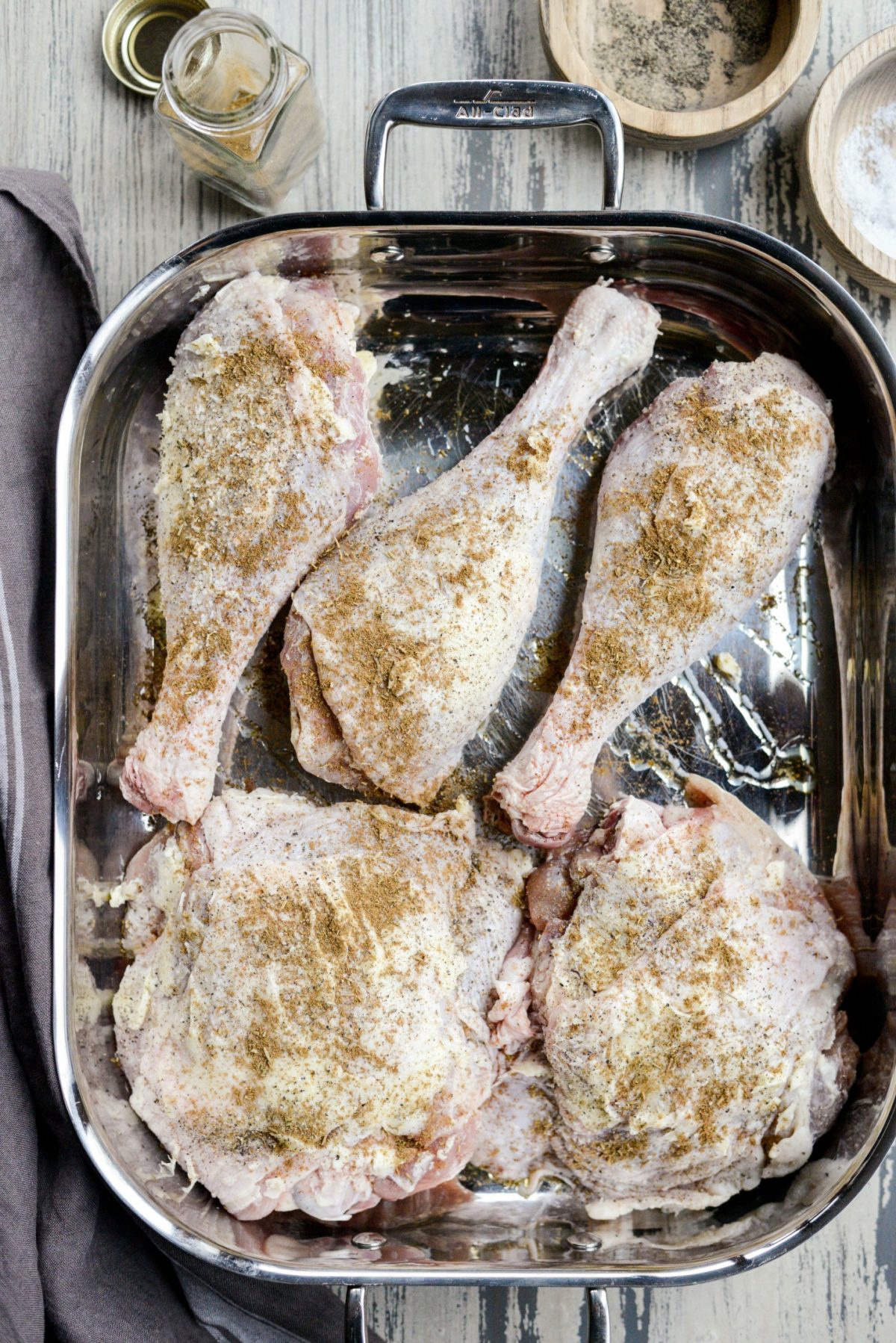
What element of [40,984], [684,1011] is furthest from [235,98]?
[684,1011]

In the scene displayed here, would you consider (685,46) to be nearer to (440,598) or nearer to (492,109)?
(492,109)

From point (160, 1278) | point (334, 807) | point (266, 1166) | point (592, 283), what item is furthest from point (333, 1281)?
point (592, 283)

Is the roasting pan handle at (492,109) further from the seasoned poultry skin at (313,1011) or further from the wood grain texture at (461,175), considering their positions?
the seasoned poultry skin at (313,1011)

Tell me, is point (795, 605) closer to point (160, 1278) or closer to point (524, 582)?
point (524, 582)

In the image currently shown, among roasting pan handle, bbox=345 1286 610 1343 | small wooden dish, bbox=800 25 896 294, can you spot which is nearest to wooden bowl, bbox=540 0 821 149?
small wooden dish, bbox=800 25 896 294

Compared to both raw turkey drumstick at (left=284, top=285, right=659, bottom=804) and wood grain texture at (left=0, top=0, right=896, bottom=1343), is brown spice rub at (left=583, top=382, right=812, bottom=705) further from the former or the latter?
wood grain texture at (left=0, top=0, right=896, bottom=1343)

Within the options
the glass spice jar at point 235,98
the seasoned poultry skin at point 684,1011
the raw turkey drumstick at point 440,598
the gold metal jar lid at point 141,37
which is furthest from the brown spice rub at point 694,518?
the gold metal jar lid at point 141,37

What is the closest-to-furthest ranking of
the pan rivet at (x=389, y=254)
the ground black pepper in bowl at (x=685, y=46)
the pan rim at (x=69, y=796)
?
1. the pan rim at (x=69, y=796)
2. the pan rivet at (x=389, y=254)
3. the ground black pepper in bowl at (x=685, y=46)
